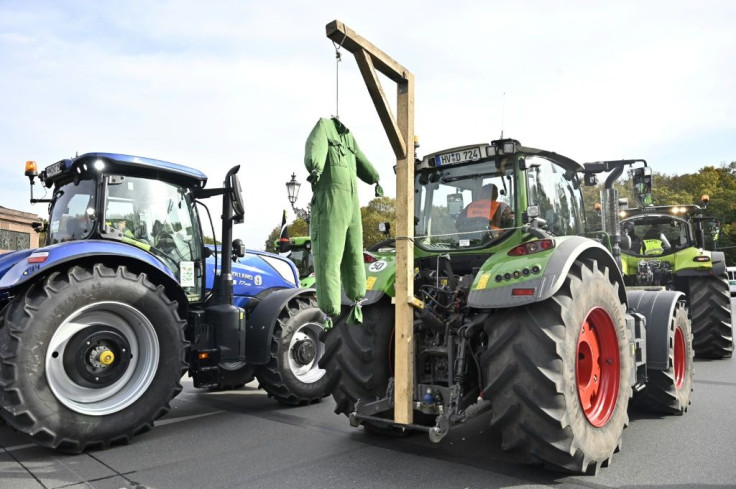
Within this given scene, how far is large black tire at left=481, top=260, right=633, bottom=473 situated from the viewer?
3.40 metres

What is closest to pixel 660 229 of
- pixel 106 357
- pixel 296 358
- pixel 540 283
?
pixel 296 358

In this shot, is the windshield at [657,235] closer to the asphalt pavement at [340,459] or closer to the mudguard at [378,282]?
the asphalt pavement at [340,459]

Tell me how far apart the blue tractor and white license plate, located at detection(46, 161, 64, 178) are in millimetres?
20

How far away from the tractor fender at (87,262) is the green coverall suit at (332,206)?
2.08m

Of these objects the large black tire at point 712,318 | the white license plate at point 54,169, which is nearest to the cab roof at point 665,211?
the large black tire at point 712,318

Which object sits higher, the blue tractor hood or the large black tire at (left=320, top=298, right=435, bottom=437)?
the blue tractor hood

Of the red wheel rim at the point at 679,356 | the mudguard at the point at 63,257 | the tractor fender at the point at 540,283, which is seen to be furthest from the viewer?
the red wheel rim at the point at 679,356

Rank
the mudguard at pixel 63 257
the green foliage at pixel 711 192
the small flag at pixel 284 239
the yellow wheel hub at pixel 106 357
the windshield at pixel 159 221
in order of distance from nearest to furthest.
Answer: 1. the mudguard at pixel 63 257
2. the yellow wheel hub at pixel 106 357
3. the windshield at pixel 159 221
4. the small flag at pixel 284 239
5. the green foliage at pixel 711 192

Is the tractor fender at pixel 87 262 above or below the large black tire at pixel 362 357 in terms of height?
above

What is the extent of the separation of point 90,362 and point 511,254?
11.6 feet

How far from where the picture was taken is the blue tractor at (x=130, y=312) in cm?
437

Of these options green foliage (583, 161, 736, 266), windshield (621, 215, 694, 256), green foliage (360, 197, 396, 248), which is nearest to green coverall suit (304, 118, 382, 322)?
windshield (621, 215, 694, 256)

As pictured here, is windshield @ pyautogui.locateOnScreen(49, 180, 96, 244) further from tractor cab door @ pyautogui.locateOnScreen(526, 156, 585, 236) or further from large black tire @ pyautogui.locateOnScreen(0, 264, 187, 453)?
tractor cab door @ pyautogui.locateOnScreen(526, 156, 585, 236)

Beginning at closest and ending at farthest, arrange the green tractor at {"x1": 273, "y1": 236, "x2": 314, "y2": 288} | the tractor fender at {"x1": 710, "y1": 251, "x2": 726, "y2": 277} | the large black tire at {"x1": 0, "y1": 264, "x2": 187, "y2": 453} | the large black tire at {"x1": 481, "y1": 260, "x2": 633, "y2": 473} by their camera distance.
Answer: the large black tire at {"x1": 481, "y1": 260, "x2": 633, "y2": 473} → the large black tire at {"x1": 0, "y1": 264, "x2": 187, "y2": 453} → the tractor fender at {"x1": 710, "y1": 251, "x2": 726, "y2": 277} → the green tractor at {"x1": 273, "y1": 236, "x2": 314, "y2": 288}
